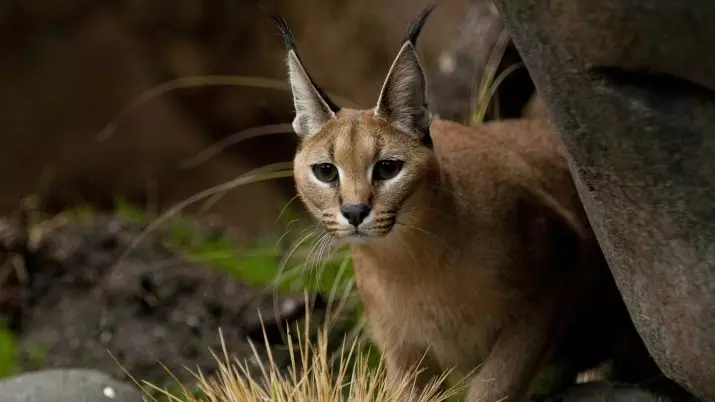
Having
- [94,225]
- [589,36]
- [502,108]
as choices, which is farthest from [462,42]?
[589,36]

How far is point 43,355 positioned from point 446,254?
1.71 meters

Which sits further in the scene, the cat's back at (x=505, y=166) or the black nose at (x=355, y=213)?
the cat's back at (x=505, y=166)

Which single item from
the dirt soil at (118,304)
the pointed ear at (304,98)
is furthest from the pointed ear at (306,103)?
the dirt soil at (118,304)

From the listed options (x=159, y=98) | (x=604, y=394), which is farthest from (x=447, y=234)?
(x=159, y=98)

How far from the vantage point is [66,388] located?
252 centimetres

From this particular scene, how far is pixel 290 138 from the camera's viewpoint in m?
4.88

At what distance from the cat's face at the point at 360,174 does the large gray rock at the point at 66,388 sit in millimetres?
807

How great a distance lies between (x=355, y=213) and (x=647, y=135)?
606 mm

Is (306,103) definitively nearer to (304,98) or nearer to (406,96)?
(304,98)

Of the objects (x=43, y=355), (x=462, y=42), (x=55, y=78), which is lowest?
(x=43, y=355)

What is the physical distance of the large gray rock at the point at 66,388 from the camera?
2482 millimetres

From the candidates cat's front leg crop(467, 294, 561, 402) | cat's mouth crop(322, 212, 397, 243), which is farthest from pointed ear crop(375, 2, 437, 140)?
cat's front leg crop(467, 294, 561, 402)

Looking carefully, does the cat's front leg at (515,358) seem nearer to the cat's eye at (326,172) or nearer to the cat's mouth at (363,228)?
the cat's mouth at (363,228)

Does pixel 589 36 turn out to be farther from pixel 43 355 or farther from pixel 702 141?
pixel 43 355
